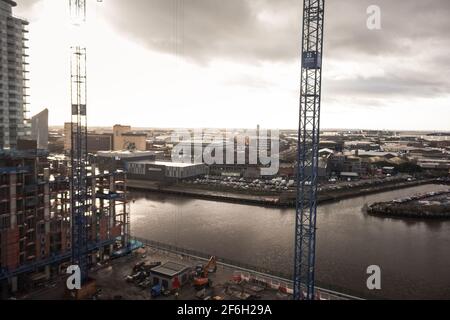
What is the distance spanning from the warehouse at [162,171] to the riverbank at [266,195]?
632 millimetres

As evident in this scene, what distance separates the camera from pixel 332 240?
12.0 meters

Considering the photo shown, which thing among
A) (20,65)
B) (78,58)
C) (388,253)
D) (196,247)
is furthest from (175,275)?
(20,65)

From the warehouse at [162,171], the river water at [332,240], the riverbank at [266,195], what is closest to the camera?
the river water at [332,240]

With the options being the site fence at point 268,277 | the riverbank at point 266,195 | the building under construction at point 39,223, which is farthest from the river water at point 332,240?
the building under construction at point 39,223

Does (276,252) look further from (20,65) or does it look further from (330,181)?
(330,181)

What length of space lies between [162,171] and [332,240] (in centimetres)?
1406

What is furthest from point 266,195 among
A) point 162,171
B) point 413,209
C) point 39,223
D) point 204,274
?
point 39,223

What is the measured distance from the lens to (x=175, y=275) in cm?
751

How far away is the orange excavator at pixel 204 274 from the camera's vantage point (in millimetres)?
7492

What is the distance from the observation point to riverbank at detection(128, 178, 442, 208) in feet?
59.8

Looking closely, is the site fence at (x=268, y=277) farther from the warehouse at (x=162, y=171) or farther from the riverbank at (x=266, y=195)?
the warehouse at (x=162, y=171)

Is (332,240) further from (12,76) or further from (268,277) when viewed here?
(12,76)
